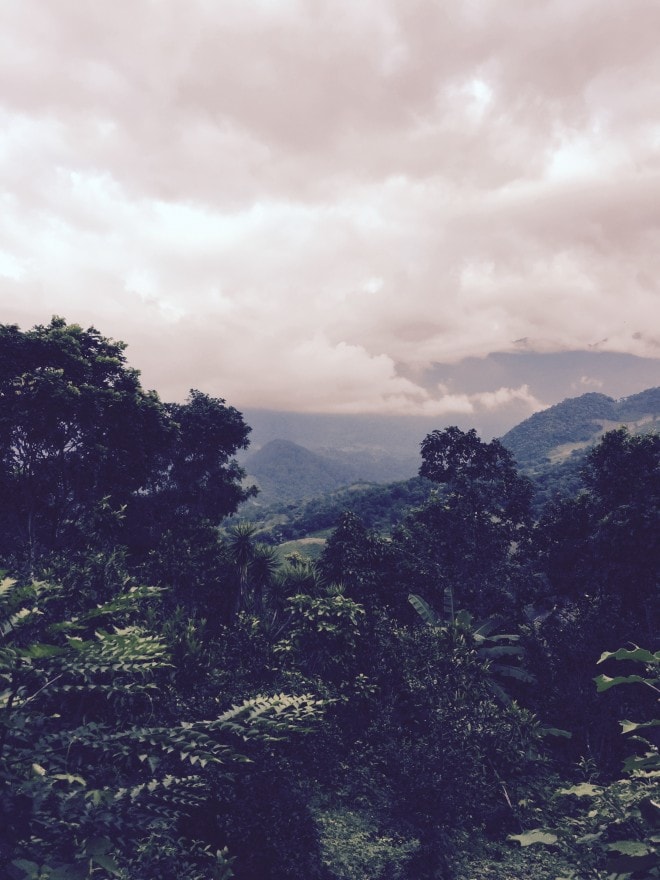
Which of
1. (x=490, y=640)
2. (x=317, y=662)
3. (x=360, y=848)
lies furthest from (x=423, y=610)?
(x=360, y=848)

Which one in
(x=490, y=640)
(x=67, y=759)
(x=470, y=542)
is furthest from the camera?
(x=470, y=542)

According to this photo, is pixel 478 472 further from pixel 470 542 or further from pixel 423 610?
pixel 423 610

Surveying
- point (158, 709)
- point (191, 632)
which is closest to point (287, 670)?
point (191, 632)

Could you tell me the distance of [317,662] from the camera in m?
20.0

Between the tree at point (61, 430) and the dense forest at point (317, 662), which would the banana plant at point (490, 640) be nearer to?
the dense forest at point (317, 662)

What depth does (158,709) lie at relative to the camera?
46.2 feet

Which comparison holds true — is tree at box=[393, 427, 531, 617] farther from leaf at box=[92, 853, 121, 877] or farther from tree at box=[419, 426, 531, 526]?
leaf at box=[92, 853, 121, 877]

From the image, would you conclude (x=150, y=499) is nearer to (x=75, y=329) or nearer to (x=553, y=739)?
(x=75, y=329)

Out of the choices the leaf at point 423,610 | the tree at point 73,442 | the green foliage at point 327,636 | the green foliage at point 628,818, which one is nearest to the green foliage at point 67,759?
the green foliage at point 628,818

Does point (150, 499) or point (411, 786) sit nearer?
point (411, 786)

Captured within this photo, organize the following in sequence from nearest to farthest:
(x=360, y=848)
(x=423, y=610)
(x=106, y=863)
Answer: (x=106, y=863)
(x=360, y=848)
(x=423, y=610)

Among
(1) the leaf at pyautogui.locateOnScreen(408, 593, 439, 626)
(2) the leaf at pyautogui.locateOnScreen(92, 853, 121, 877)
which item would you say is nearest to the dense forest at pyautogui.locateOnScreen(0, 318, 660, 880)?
(2) the leaf at pyautogui.locateOnScreen(92, 853, 121, 877)

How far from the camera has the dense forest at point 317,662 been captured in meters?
5.39

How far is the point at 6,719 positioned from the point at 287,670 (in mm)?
14659
